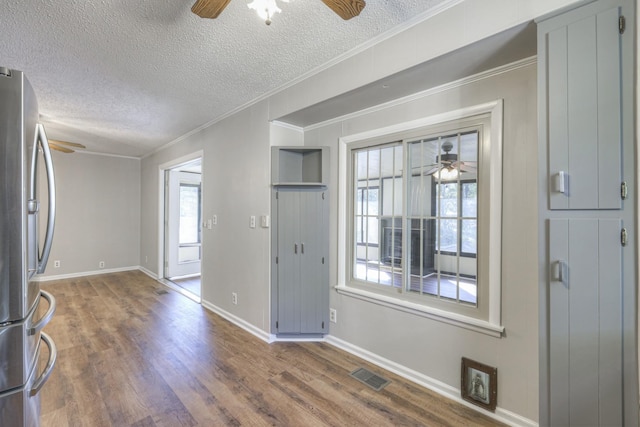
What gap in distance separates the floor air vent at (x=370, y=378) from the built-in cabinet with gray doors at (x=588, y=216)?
1.08 m

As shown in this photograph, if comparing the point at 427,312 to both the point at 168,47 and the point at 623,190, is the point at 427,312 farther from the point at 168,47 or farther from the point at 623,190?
the point at 168,47

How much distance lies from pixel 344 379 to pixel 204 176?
3.11 meters

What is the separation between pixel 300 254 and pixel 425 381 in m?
1.51

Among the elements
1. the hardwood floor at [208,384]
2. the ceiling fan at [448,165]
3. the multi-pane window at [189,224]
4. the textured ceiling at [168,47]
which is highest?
the textured ceiling at [168,47]

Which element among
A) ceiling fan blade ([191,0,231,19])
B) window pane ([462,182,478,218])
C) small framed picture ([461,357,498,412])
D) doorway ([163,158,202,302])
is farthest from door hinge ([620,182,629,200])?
doorway ([163,158,202,302])

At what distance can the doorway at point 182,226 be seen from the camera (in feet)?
18.1

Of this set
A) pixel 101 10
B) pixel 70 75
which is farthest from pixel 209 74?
pixel 70 75

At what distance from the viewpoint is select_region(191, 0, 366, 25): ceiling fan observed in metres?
1.30

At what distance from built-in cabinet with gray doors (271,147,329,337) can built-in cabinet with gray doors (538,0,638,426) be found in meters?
1.85

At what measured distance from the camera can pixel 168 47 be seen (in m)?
2.12

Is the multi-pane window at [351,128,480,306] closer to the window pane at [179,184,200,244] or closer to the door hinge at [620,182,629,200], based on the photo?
the door hinge at [620,182,629,200]

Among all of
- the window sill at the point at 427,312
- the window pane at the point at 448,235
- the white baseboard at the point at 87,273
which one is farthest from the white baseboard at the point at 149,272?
the window pane at the point at 448,235

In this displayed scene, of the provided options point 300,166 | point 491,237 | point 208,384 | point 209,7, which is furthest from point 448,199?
point 208,384

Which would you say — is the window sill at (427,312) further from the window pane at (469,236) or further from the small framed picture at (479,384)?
the window pane at (469,236)
